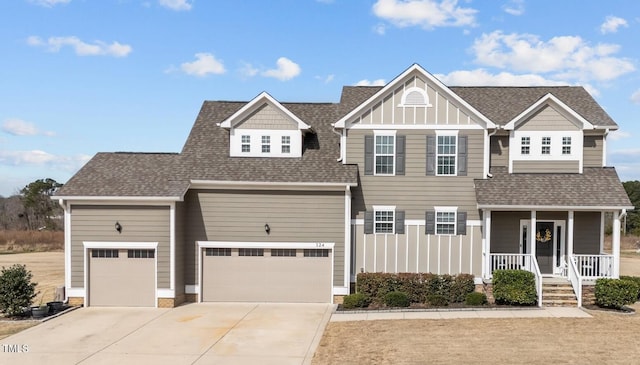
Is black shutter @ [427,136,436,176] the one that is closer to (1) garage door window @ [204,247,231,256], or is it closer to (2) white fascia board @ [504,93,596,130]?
(2) white fascia board @ [504,93,596,130]

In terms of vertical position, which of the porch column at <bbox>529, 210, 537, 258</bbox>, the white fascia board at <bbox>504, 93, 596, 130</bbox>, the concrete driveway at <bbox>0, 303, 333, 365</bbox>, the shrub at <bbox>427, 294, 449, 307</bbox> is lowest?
the concrete driveway at <bbox>0, 303, 333, 365</bbox>

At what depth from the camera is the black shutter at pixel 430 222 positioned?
1975cm

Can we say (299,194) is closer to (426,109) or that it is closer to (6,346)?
(426,109)

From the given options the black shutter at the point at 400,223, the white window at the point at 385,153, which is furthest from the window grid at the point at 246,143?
the black shutter at the point at 400,223

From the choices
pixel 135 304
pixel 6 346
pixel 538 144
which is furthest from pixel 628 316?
pixel 6 346

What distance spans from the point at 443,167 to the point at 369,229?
12.0ft

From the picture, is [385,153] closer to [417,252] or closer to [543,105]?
[417,252]

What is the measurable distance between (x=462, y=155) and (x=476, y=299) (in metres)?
5.34

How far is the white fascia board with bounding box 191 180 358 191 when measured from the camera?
19.4m

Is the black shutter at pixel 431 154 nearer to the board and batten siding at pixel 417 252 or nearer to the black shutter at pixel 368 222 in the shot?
the board and batten siding at pixel 417 252

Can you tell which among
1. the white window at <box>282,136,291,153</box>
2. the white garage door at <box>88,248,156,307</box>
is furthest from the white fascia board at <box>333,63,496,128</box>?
the white garage door at <box>88,248,156,307</box>

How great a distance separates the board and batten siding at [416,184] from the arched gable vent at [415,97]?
1060 mm

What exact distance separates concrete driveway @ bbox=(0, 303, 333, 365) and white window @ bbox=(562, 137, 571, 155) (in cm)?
1076

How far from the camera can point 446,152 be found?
19.9 metres
